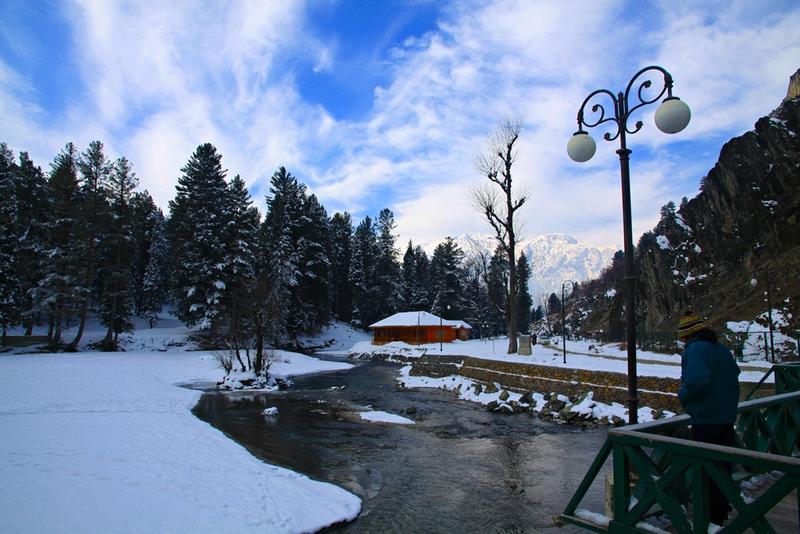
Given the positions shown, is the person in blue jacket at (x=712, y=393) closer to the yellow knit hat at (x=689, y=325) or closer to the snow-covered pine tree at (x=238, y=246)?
the yellow knit hat at (x=689, y=325)

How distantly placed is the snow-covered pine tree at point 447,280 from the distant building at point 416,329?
930 centimetres

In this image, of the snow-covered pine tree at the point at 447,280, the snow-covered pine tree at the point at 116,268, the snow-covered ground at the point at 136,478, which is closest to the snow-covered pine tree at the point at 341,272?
the snow-covered pine tree at the point at 447,280

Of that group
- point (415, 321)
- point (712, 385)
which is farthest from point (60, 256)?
point (712, 385)

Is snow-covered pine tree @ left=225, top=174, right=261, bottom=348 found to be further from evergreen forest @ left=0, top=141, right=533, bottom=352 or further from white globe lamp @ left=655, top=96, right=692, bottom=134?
white globe lamp @ left=655, top=96, right=692, bottom=134

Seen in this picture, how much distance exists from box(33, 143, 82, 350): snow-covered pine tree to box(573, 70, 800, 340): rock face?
44.1m

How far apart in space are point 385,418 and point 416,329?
123ft

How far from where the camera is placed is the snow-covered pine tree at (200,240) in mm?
42125

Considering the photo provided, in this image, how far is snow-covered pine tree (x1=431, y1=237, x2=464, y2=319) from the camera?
216ft

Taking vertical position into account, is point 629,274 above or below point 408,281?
below

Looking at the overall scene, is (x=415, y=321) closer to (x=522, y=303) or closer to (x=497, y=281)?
(x=497, y=281)

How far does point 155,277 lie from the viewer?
58656mm

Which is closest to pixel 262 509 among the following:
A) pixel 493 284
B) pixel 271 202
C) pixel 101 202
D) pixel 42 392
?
pixel 42 392

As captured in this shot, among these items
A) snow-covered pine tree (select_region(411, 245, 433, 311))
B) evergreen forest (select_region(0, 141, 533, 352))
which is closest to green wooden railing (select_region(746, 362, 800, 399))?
evergreen forest (select_region(0, 141, 533, 352))

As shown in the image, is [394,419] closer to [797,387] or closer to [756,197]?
[797,387]
